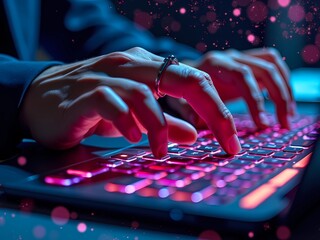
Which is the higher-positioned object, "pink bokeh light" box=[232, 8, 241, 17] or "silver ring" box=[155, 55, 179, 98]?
"pink bokeh light" box=[232, 8, 241, 17]

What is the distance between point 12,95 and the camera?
55 centimetres

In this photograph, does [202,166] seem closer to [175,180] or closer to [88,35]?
[175,180]

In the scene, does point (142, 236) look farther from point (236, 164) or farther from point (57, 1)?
point (57, 1)

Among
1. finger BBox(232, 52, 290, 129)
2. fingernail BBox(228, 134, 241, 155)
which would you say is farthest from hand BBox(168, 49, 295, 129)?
fingernail BBox(228, 134, 241, 155)

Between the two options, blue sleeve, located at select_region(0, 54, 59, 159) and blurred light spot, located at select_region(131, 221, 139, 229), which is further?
blue sleeve, located at select_region(0, 54, 59, 159)

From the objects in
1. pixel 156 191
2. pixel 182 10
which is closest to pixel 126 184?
pixel 156 191

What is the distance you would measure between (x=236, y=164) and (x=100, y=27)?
711 millimetres

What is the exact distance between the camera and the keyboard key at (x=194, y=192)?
12.3 inches

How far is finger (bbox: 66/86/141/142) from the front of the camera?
45 centimetres

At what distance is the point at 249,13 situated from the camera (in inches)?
20.1

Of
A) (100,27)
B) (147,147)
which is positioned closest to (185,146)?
(147,147)

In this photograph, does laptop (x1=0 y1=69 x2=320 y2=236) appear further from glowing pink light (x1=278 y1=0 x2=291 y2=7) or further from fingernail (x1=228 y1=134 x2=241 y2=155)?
glowing pink light (x1=278 y1=0 x2=291 y2=7)

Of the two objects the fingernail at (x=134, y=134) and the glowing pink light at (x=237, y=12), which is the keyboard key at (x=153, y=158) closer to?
the fingernail at (x=134, y=134)

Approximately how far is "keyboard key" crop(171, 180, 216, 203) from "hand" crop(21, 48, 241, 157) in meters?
0.11
